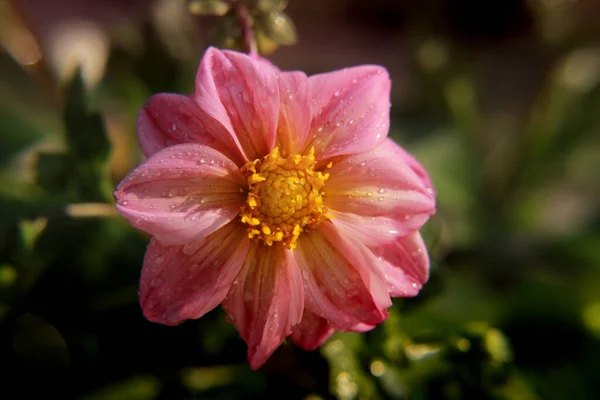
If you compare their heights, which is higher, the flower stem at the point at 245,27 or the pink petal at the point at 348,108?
the flower stem at the point at 245,27

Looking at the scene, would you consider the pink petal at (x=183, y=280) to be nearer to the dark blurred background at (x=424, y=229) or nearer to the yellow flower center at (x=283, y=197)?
the yellow flower center at (x=283, y=197)

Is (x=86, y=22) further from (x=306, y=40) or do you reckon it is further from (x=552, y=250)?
(x=552, y=250)

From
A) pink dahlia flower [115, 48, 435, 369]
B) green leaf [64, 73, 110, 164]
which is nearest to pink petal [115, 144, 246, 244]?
pink dahlia flower [115, 48, 435, 369]

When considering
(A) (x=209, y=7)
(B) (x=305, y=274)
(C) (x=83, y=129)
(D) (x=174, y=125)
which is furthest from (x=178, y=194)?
(C) (x=83, y=129)

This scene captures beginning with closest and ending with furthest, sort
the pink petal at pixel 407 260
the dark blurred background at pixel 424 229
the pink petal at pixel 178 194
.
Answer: the pink petal at pixel 178 194, the pink petal at pixel 407 260, the dark blurred background at pixel 424 229

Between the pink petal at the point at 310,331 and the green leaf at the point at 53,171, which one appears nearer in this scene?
the pink petal at the point at 310,331

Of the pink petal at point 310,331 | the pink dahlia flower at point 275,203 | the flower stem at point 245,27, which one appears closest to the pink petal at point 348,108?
the pink dahlia flower at point 275,203
